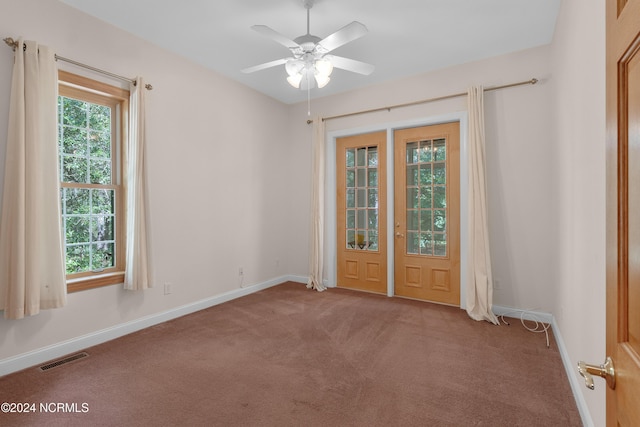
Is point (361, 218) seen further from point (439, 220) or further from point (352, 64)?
point (352, 64)

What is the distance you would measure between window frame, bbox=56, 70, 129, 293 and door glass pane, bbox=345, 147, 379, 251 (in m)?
2.96

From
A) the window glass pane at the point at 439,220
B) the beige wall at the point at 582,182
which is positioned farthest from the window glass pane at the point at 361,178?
the beige wall at the point at 582,182

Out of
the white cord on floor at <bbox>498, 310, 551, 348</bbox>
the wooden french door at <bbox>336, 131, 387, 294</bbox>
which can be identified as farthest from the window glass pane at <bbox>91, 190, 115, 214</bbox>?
the white cord on floor at <bbox>498, 310, 551, 348</bbox>

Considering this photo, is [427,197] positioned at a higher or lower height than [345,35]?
lower

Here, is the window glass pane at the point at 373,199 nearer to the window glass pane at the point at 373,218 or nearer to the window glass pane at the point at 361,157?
the window glass pane at the point at 373,218

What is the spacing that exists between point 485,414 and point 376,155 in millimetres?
3424

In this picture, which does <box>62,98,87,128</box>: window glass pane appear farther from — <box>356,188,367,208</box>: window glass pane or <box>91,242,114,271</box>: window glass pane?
<box>356,188,367,208</box>: window glass pane

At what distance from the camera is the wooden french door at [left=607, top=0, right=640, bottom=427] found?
66cm

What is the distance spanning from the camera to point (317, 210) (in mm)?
4801

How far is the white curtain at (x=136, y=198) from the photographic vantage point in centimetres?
306

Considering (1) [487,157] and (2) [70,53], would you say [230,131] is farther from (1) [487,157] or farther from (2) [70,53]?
(1) [487,157]

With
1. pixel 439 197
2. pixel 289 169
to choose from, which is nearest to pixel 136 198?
pixel 289 169

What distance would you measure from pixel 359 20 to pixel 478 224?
2.48m

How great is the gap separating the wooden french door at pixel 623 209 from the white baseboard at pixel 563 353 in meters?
1.39
